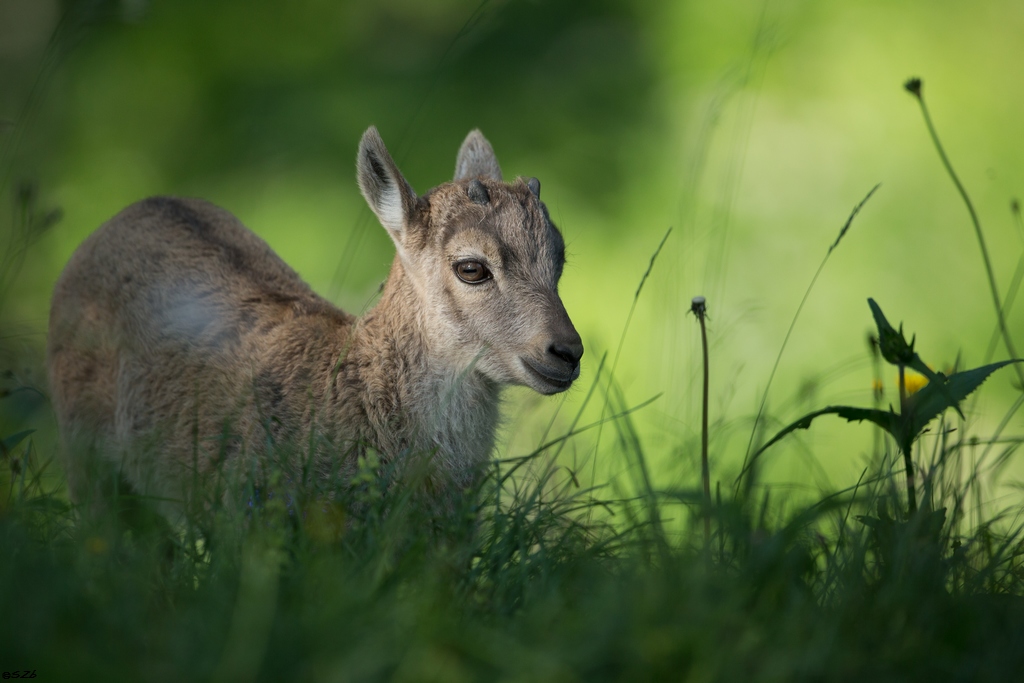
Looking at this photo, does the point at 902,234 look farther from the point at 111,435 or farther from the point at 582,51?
the point at 111,435

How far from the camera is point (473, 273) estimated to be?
3682mm

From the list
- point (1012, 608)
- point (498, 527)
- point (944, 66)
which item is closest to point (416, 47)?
point (944, 66)

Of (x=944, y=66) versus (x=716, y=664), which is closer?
(x=716, y=664)

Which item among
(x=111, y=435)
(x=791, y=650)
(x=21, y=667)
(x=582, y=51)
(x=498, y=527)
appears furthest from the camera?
(x=582, y=51)

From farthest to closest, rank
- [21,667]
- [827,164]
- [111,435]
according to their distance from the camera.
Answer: [827,164] → [111,435] → [21,667]

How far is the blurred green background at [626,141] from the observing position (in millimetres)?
8047

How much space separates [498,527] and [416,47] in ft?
27.0

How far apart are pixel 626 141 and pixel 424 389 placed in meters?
6.02

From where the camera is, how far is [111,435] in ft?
13.7

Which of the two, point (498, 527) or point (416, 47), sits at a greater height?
point (416, 47)

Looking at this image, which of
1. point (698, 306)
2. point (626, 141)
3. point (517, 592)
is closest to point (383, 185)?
point (698, 306)

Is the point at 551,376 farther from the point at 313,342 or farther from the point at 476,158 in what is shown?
the point at 476,158

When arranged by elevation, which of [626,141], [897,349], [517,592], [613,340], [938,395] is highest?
[626,141]

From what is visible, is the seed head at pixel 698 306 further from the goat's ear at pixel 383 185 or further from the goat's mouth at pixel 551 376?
the goat's ear at pixel 383 185
